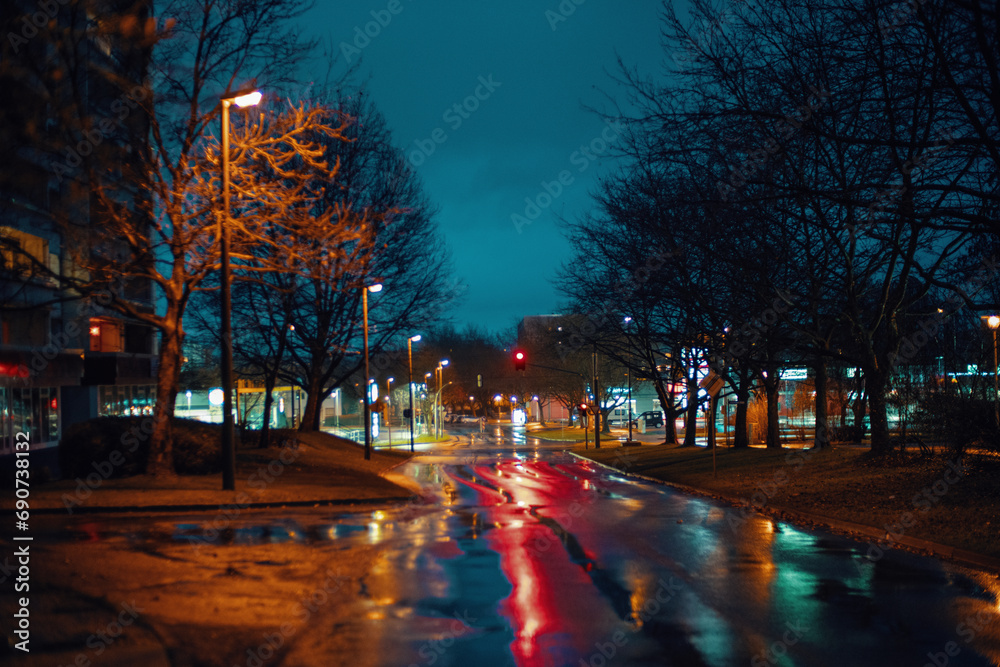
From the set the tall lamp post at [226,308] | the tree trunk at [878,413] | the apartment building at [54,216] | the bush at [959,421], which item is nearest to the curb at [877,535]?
the bush at [959,421]

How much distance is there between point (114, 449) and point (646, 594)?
50.3ft

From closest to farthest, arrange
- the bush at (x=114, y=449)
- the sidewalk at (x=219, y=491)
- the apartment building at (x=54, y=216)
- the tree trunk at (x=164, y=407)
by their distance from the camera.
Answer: the sidewalk at (x=219, y=491)
the apartment building at (x=54, y=216)
the tree trunk at (x=164, y=407)
the bush at (x=114, y=449)

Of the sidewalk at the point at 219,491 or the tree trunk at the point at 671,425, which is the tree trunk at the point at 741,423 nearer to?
the tree trunk at the point at 671,425

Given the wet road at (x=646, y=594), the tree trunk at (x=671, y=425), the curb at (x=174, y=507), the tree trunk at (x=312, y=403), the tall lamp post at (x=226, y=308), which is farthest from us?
the tree trunk at (x=671, y=425)

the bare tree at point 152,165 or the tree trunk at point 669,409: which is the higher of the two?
the bare tree at point 152,165

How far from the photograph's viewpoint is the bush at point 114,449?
20000 millimetres

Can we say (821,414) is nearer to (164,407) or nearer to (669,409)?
(669,409)

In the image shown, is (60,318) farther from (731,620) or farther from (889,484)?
(731,620)

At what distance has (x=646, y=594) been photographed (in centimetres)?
909

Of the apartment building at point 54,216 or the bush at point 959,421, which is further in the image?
the apartment building at point 54,216

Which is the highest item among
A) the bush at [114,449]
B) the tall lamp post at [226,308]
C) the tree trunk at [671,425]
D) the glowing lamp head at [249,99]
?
the glowing lamp head at [249,99]

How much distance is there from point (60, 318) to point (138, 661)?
3737cm

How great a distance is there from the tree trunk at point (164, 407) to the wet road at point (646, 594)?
17.1 feet

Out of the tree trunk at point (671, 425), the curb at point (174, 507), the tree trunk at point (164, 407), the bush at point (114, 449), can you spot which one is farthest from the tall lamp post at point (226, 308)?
the tree trunk at point (671, 425)
